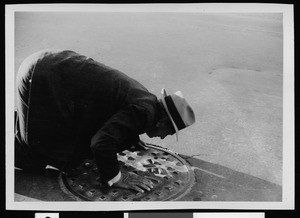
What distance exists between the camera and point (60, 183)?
175cm

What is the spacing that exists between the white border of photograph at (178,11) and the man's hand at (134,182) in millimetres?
72

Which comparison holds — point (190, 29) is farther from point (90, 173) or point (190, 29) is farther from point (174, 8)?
point (90, 173)

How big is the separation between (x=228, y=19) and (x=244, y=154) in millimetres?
687

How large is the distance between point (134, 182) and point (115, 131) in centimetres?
34

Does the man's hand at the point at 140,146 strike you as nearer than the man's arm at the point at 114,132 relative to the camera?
No

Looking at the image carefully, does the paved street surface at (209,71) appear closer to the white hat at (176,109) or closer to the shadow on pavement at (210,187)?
the shadow on pavement at (210,187)

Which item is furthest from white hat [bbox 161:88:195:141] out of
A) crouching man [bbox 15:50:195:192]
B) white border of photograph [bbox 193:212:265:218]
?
white border of photograph [bbox 193:212:265:218]

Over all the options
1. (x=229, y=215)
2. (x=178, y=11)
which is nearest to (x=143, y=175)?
(x=229, y=215)

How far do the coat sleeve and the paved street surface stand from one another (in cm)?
35

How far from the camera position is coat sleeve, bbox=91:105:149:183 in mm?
1516

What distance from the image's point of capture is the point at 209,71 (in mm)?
2340

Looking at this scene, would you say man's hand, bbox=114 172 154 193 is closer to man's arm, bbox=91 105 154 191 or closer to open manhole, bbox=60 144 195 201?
open manhole, bbox=60 144 195 201

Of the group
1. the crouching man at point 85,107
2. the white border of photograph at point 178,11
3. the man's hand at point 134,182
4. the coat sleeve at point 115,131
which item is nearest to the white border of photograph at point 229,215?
the white border of photograph at point 178,11

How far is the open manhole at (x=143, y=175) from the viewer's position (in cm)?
172
